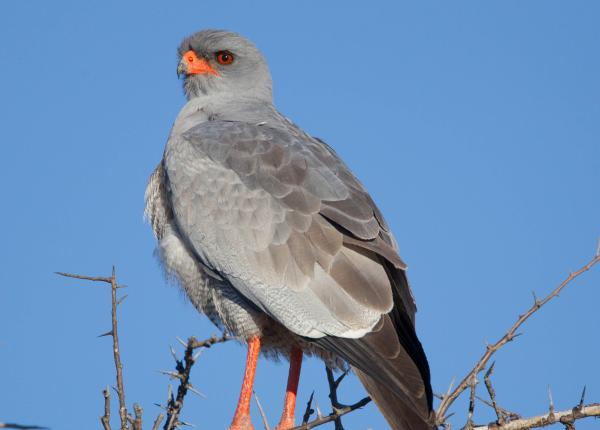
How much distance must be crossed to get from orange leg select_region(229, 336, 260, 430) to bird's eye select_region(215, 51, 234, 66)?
2541 millimetres

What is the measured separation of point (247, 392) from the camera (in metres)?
5.34

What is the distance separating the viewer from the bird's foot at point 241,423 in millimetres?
5250

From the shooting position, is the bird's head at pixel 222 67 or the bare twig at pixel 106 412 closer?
the bare twig at pixel 106 412

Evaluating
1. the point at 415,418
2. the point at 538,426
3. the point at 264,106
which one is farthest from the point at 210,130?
the point at 538,426

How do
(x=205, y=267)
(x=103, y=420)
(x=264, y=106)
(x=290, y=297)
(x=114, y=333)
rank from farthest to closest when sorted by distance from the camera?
1. (x=264, y=106)
2. (x=205, y=267)
3. (x=290, y=297)
4. (x=114, y=333)
5. (x=103, y=420)

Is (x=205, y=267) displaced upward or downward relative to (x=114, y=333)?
upward

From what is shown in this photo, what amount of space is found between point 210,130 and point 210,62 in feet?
4.51

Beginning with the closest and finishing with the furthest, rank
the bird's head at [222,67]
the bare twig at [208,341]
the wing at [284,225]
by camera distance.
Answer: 1. the bare twig at [208,341]
2. the wing at [284,225]
3. the bird's head at [222,67]

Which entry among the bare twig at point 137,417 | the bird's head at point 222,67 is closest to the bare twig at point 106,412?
the bare twig at point 137,417

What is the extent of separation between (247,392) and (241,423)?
0.61 feet

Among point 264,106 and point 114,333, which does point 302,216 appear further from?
point 264,106

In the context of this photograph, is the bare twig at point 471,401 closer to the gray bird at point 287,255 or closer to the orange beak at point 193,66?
the gray bird at point 287,255

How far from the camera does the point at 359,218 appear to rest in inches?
199

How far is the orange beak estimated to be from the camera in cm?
696
